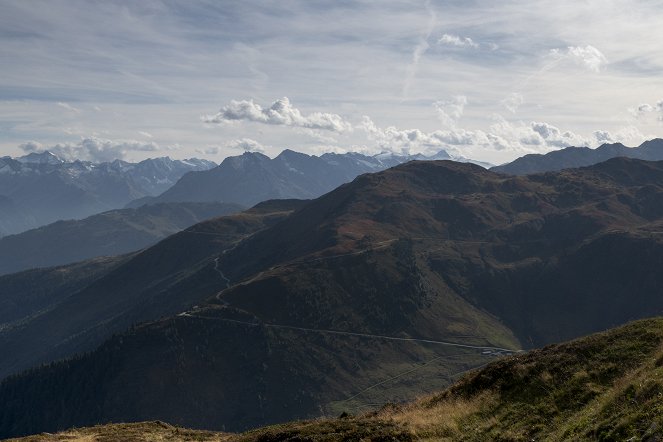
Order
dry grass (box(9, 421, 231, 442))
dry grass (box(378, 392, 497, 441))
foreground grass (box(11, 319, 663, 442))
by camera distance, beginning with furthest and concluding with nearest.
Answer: dry grass (box(9, 421, 231, 442))
dry grass (box(378, 392, 497, 441))
foreground grass (box(11, 319, 663, 442))

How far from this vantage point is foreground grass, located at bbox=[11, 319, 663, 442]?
26594 mm

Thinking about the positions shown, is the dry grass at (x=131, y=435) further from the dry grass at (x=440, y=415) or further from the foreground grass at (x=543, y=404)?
the dry grass at (x=440, y=415)

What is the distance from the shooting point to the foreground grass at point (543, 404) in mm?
26594

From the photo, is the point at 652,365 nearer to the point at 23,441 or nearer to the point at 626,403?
the point at 626,403

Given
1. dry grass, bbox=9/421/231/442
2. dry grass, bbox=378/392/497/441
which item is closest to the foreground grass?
dry grass, bbox=378/392/497/441

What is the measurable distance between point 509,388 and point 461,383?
4908 mm

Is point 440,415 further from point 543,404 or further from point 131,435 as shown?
point 131,435

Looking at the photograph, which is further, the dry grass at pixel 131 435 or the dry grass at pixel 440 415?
the dry grass at pixel 131 435

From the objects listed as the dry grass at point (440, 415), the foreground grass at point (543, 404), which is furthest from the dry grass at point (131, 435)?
the dry grass at point (440, 415)

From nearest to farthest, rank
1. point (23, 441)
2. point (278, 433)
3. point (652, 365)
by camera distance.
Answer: point (652, 365) < point (278, 433) < point (23, 441)

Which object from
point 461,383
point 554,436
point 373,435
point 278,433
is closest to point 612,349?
point 461,383

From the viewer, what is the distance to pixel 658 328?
132 ft

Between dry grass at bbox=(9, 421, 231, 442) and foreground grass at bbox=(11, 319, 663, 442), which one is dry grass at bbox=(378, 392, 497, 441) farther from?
dry grass at bbox=(9, 421, 231, 442)

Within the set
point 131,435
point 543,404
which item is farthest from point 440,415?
point 131,435
